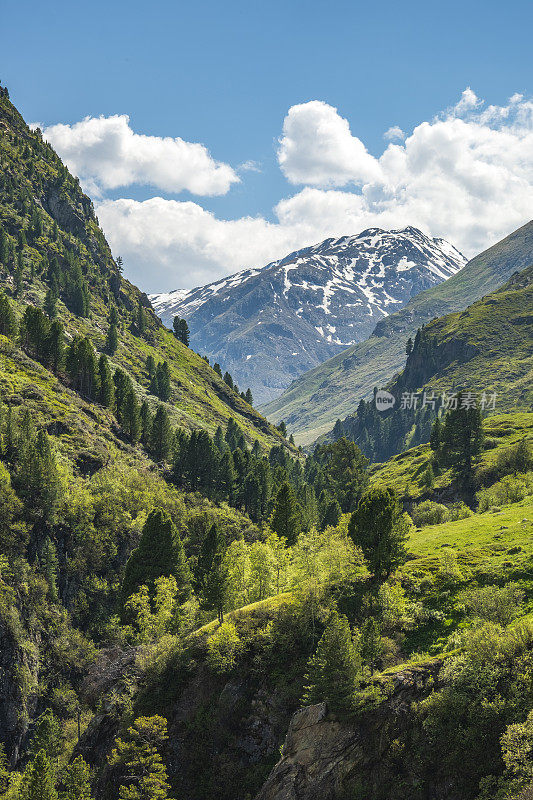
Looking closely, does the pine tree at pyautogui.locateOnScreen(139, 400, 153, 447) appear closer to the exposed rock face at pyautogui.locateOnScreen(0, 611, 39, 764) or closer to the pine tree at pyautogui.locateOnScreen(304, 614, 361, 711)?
the exposed rock face at pyautogui.locateOnScreen(0, 611, 39, 764)

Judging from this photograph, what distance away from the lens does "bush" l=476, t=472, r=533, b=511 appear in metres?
98.7

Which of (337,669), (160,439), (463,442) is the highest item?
(160,439)

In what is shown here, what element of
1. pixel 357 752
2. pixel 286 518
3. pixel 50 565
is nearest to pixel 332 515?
pixel 286 518

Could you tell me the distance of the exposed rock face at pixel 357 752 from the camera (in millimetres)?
40375

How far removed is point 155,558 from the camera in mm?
87688

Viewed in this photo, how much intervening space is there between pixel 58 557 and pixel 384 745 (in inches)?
3007

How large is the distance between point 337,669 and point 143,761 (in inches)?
878

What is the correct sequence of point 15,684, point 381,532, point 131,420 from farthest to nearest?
1. point 131,420
2. point 15,684
3. point 381,532

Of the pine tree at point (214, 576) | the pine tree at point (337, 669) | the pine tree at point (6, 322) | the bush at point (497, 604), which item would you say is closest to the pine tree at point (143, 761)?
the pine tree at point (214, 576)

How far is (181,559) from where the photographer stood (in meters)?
90.6

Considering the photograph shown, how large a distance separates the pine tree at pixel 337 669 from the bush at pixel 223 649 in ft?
48.0

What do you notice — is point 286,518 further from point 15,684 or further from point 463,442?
point 463,442

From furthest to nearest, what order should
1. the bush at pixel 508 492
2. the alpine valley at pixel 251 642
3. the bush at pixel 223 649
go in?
1. the bush at pixel 508 492
2. the bush at pixel 223 649
3. the alpine valley at pixel 251 642

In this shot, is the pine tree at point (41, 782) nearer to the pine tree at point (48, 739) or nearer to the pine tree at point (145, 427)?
the pine tree at point (48, 739)
